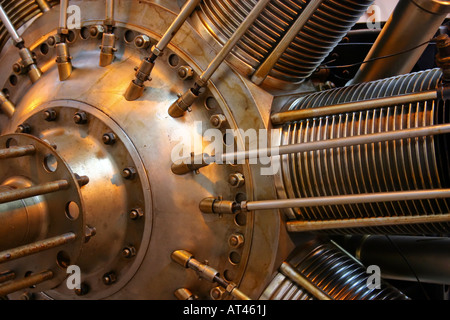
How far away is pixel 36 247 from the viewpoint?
54.1 inches

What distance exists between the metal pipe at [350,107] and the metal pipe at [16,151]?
70 cm

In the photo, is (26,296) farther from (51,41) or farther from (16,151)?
(51,41)

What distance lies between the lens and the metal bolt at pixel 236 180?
1530 millimetres

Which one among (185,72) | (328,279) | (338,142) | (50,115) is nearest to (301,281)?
(328,279)

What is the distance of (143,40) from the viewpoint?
1.67 meters

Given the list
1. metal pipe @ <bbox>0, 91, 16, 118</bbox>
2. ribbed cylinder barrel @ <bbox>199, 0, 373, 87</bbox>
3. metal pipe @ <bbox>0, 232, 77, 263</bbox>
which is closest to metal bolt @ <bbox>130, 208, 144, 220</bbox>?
metal pipe @ <bbox>0, 232, 77, 263</bbox>

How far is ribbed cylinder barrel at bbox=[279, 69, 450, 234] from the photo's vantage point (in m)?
1.37

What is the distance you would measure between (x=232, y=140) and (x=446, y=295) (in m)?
1.33

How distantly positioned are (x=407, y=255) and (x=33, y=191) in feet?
4.17

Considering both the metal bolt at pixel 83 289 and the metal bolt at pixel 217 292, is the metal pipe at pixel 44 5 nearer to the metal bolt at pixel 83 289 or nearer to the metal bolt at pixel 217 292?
the metal bolt at pixel 83 289

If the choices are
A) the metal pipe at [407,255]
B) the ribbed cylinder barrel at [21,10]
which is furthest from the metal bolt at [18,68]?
the metal pipe at [407,255]

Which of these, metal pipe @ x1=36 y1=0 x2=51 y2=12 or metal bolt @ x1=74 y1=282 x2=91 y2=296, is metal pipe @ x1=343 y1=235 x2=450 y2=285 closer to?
metal bolt @ x1=74 y1=282 x2=91 y2=296
